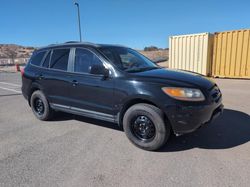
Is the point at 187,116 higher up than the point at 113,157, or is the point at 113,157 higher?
the point at 187,116

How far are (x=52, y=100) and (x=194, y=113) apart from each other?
3.33m

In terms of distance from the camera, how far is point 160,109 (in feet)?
12.5

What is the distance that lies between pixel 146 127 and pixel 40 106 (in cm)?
316

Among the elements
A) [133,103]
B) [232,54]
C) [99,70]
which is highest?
[232,54]

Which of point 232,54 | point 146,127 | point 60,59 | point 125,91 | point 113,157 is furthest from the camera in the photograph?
point 232,54

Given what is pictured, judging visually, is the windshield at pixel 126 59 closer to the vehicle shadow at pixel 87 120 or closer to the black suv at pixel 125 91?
the black suv at pixel 125 91

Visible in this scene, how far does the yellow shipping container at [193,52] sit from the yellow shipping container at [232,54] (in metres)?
0.44

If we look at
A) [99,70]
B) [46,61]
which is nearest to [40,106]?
[46,61]

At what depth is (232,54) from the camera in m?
13.2

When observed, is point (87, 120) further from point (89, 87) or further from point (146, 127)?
point (146, 127)

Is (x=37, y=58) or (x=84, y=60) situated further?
(x=37, y=58)

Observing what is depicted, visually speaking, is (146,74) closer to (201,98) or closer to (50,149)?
(201,98)

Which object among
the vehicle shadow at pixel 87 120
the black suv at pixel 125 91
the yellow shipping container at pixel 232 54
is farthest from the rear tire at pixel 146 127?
the yellow shipping container at pixel 232 54

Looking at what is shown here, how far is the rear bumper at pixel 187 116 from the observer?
143 inches
